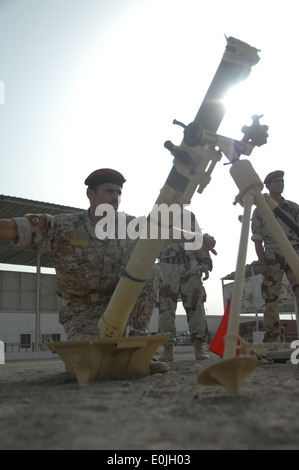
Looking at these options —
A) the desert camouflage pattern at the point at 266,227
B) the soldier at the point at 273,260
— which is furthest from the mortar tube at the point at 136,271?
the desert camouflage pattern at the point at 266,227

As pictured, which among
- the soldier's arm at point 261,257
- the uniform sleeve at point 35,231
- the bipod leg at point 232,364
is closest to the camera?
the bipod leg at point 232,364

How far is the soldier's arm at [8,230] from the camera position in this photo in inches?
91.8

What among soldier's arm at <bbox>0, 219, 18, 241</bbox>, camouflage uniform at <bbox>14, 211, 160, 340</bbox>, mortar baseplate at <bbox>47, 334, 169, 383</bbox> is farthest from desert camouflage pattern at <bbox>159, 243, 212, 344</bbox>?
soldier's arm at <bbox>0, 219, 18, 241</bbox>

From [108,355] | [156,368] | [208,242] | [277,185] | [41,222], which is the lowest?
[156,368]

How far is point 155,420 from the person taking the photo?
1.04 m

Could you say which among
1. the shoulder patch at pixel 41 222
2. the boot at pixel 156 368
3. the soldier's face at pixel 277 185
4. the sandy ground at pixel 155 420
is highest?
the soldier's face at pixel 277 185

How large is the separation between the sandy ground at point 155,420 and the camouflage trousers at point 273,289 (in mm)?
2204

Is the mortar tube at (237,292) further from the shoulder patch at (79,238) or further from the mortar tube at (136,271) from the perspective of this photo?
the shoulder patch at (79,238)

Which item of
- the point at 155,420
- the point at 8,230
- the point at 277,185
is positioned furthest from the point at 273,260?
the point at 155,420

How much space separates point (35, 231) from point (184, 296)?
2.24 meters

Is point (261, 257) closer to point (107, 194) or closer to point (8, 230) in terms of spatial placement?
point (107, 194)

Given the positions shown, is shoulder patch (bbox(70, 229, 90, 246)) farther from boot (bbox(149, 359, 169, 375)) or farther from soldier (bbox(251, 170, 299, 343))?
soldier (bbox(251, 170, 299, 343))
